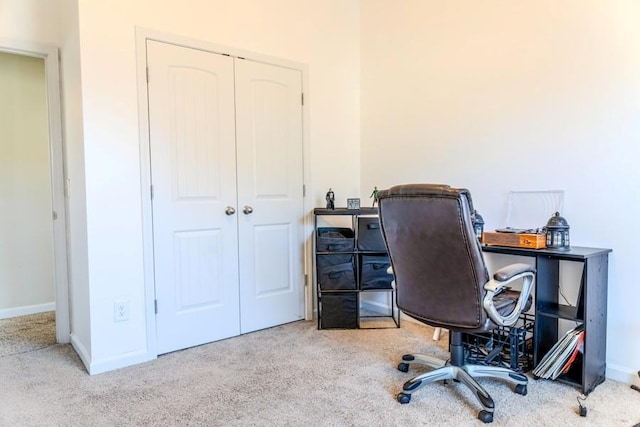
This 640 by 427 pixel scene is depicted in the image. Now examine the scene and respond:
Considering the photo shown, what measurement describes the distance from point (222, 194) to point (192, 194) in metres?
0.21

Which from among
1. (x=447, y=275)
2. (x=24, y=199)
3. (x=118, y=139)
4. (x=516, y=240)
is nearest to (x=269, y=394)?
(x=447, y=275)

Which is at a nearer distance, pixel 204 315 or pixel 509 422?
pixel 509 422

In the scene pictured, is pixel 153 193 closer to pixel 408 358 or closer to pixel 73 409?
pixel 73 409

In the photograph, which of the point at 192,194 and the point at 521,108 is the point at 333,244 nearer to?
the point at 192,194

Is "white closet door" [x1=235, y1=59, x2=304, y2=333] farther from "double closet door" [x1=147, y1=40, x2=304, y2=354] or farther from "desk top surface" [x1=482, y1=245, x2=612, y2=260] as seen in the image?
"desk top surface" [x1=482, y1=245, x2=612, y2=260]

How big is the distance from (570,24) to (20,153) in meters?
4.27

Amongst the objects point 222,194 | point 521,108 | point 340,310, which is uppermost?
point 521,108

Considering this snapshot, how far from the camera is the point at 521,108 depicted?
271 centimetres

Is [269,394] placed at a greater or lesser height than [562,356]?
lesser

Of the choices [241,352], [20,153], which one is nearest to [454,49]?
[241,352]

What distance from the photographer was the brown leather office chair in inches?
73.0

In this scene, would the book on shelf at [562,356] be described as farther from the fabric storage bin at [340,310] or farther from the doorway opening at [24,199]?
the doorway opening at [24,199]

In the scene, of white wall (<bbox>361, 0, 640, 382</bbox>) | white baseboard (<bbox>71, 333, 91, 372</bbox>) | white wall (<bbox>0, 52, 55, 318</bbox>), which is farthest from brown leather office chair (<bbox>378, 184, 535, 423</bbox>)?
white wall (<bbox>0, 52, 55, 318</bbox>)

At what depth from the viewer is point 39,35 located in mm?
2822
